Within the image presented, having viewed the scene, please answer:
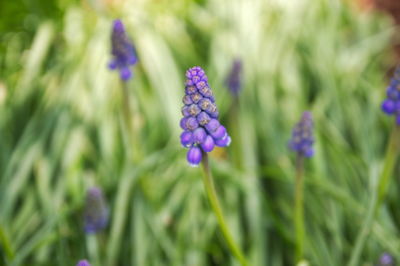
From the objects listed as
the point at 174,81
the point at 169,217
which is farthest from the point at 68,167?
the point at 174,81

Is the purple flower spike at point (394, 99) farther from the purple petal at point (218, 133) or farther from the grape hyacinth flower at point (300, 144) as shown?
the purple petal at point (218, 133)

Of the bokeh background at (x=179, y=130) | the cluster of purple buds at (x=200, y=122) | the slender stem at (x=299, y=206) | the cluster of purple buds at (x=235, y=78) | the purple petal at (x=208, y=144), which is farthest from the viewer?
the cluster of purple buds at (x=235, y=78)

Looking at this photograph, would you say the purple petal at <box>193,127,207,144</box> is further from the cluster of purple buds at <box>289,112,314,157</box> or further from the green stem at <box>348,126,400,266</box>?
the green stem at <box>348,126,400,266</box>

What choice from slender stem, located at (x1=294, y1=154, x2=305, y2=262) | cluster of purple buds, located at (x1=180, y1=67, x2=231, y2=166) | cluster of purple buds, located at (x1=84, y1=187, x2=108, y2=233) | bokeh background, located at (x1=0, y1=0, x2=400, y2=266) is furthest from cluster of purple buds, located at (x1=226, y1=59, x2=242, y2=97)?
cluster of purple buds, located at (x1=180, y1=67, x2=231, y2=166)

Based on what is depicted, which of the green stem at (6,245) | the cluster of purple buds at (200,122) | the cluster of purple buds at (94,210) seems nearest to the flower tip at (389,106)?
the cluster of purple buds at (200,122)

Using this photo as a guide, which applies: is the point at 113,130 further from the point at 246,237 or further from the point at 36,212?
the point at 246,237

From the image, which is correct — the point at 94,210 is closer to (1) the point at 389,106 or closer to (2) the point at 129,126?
(2) the point at 129,126
